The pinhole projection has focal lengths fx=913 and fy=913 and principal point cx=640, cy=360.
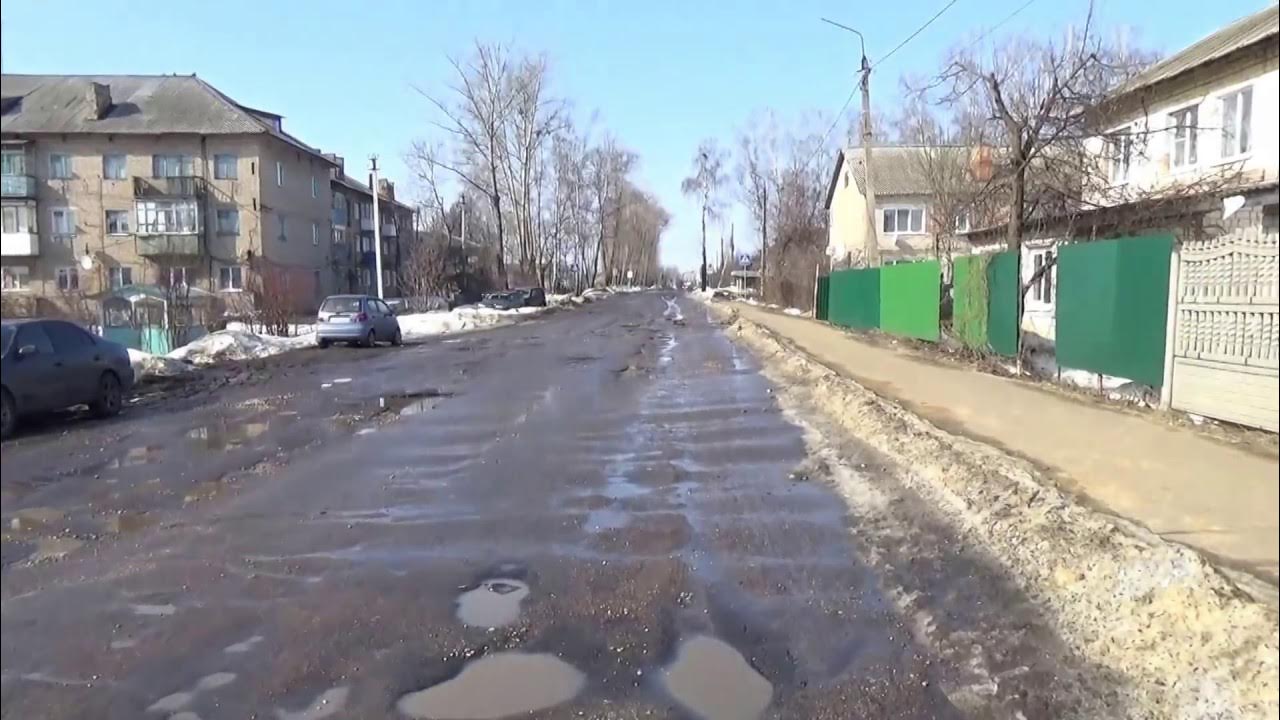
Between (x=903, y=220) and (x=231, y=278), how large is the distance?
50.3 m

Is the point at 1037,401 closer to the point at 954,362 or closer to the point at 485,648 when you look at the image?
the point at 954,362

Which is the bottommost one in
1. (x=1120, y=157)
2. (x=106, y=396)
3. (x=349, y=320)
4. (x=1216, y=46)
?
(x=349, y=320)

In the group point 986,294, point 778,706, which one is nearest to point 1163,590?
point 778,706

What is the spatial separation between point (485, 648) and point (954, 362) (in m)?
13.9

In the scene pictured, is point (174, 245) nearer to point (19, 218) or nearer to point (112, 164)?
point (112, 164)

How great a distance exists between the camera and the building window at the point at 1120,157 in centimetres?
1967

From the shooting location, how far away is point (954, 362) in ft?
54.4

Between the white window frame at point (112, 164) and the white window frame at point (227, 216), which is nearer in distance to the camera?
the white window frame at point (112, 164)

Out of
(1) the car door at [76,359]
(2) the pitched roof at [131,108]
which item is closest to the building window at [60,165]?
(2) the pitched roof at [131,108]

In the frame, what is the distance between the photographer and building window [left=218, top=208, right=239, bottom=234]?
20.8 ft

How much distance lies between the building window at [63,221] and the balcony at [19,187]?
18 centimetres

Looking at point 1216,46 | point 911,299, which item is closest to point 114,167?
point 911,299

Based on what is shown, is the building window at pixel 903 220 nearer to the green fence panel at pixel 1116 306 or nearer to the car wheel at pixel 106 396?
the green fence panel at pixel 1116 306

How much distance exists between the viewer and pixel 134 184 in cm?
406
